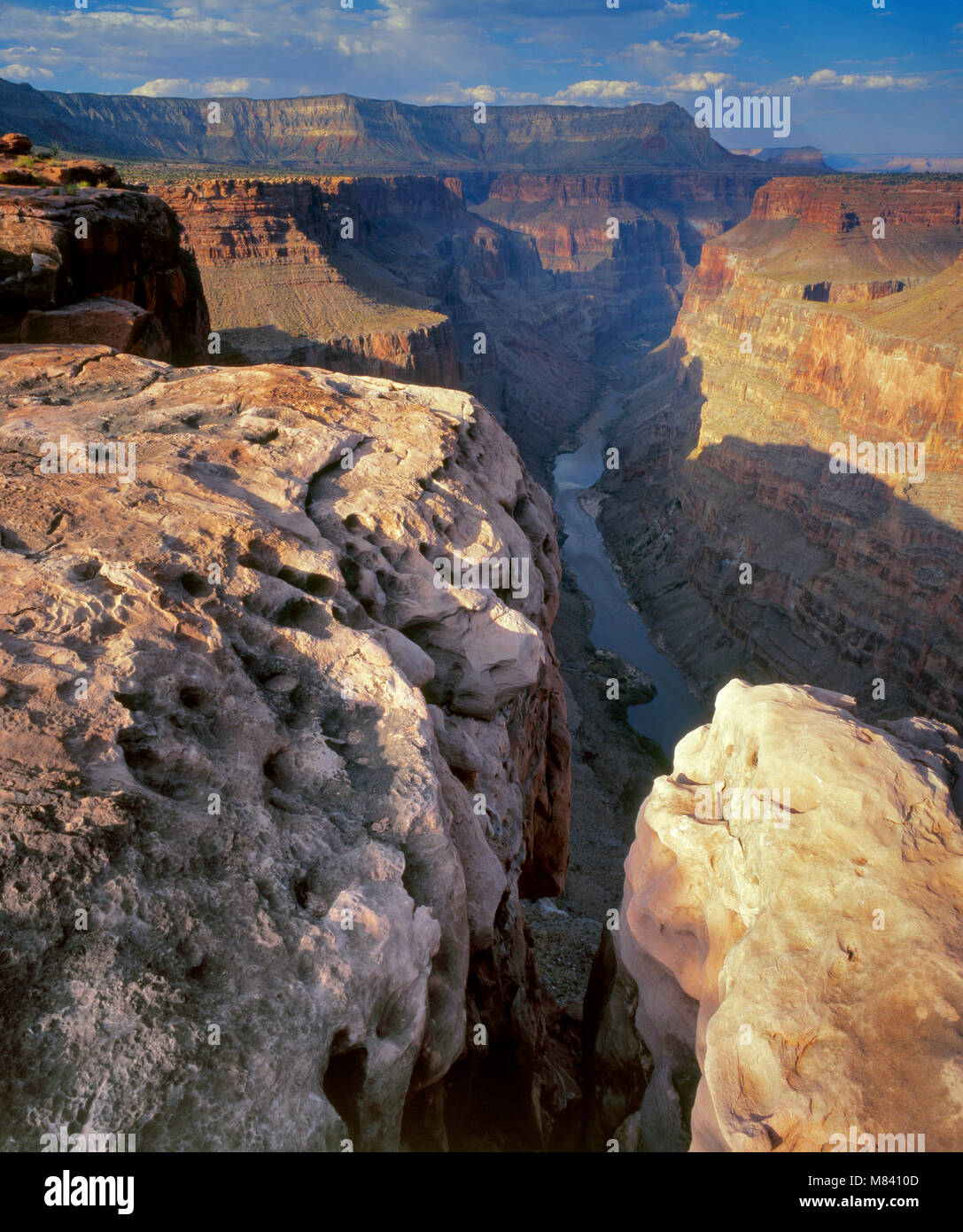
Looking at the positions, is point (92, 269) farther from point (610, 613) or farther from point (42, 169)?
point (610, 613)

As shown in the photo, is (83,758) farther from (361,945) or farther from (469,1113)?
(469,1113)

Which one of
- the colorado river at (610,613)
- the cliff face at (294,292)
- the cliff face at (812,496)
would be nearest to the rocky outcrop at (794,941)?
the colorado river at (610,613)

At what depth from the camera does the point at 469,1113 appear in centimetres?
977

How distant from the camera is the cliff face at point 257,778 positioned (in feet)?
17.4

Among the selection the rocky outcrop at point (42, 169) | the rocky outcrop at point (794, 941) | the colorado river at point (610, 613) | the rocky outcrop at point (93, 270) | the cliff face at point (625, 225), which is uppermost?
the cliff face at point (625, 225)

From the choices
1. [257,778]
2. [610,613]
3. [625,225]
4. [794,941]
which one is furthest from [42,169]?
[625,225]

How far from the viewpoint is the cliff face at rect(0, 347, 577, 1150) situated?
5.29 meters

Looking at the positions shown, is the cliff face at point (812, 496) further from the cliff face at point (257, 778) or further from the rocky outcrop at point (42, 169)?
the rocky outcrop at point (42, 169)

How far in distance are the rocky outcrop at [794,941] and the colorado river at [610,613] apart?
28.7 m

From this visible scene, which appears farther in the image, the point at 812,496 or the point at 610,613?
A: the point at 610,613

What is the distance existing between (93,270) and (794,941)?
20996mm

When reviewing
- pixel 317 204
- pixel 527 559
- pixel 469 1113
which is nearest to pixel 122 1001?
pixel 469 1113

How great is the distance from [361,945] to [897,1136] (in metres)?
4.17

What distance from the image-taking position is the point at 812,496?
51906mm
